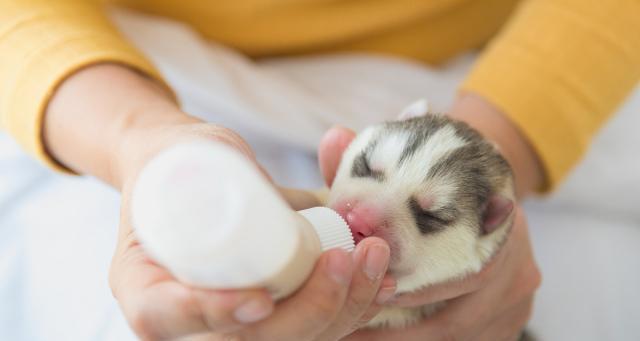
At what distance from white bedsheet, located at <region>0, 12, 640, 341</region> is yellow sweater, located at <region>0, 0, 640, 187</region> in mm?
79

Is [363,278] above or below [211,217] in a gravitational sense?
below

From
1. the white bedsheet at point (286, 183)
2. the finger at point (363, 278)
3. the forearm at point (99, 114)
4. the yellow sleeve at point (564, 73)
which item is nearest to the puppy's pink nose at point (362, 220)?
the finger at point (363, 278)

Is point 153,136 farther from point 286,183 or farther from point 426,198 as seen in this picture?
point 286,183

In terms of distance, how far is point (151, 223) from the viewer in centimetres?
53

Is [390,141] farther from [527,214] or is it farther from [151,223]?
[527,214]

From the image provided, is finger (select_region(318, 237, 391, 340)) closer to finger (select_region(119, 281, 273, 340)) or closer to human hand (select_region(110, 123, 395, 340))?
human hand (select_region(110, 123, 395, 340))

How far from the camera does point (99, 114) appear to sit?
1077mm

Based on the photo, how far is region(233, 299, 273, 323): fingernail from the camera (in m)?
0.59

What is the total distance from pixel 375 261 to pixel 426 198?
0.22 metres

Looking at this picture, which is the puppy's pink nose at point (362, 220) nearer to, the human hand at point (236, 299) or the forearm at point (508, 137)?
the human hand at point (236, 299)

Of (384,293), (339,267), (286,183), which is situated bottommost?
(286,183)

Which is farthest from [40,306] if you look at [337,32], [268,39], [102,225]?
[337,32]

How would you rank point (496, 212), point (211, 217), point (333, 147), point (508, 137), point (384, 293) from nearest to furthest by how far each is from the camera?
point (211, 217) → point (384, 293) → point (496, 212) → point (333, 147) → point (508, 137)

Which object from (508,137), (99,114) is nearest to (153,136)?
(99,114)
